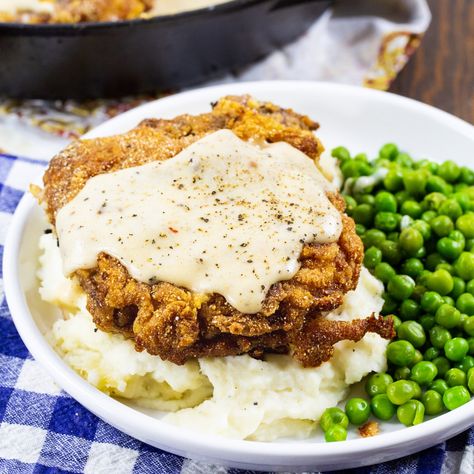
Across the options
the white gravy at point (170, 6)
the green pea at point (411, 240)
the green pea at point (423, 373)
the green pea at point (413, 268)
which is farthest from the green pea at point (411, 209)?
the white gravy at point (170, 6)

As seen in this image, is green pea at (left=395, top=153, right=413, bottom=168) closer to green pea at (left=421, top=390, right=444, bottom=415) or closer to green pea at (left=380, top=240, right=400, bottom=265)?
green pea at (left=380, top=240, right=400, bottom=265)

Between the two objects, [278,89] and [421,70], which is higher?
[278,89]

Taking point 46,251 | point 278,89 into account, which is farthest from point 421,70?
point 46,251

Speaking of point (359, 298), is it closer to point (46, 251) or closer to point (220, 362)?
point (220, 362)

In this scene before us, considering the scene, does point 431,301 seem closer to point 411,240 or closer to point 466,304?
point 466,304

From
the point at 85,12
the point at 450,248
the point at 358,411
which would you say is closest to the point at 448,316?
the point at 450,248

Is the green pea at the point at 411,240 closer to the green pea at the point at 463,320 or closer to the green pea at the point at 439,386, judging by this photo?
the green pea at the point at 463,320
